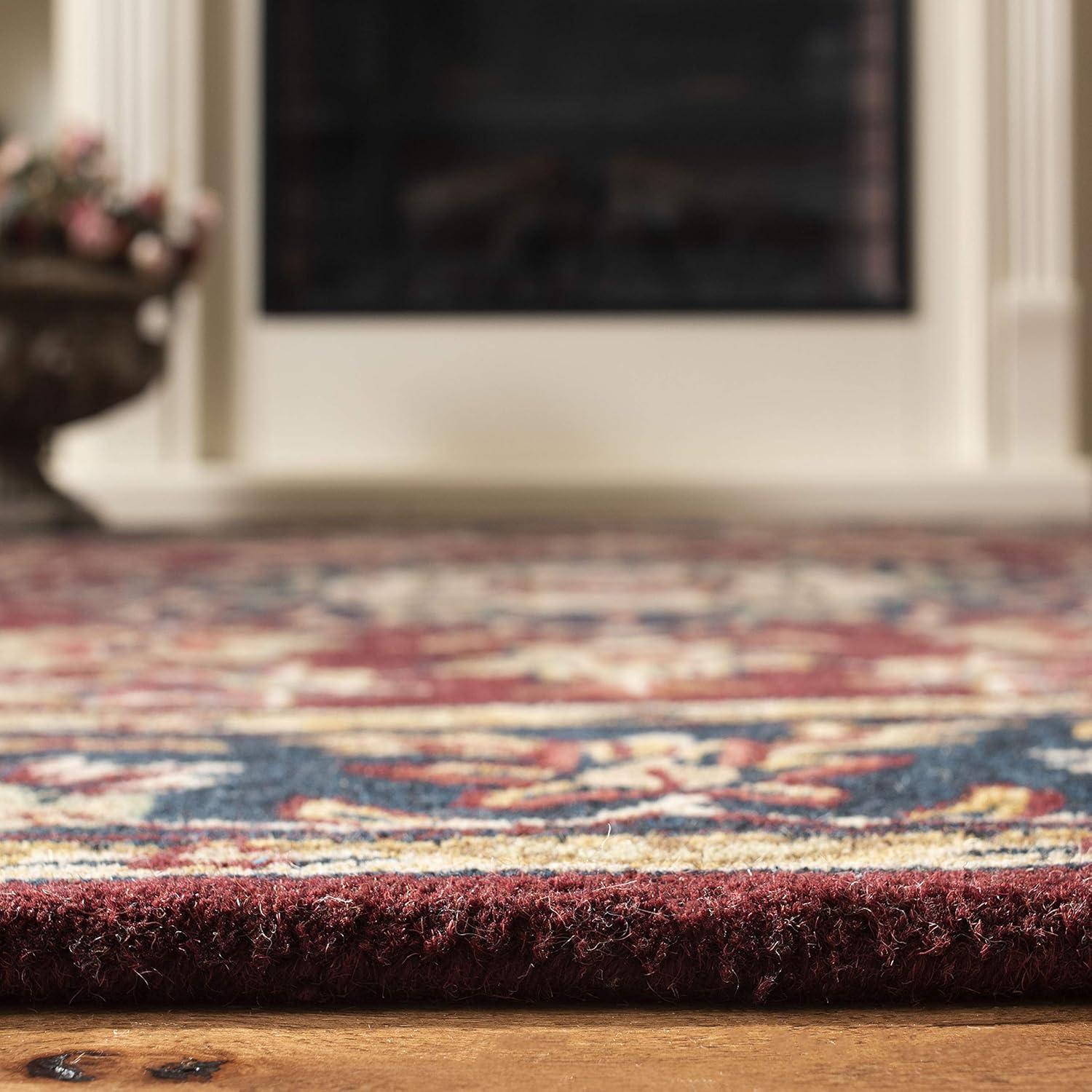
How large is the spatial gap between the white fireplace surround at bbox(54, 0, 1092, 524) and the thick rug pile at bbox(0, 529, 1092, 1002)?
64.1 inches

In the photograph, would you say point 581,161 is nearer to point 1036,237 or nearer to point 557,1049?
point 1036,237

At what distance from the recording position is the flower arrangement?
1.98m

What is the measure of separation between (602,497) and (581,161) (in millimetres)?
727

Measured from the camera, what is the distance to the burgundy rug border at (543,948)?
1.06 ft

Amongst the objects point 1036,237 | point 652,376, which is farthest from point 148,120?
point 1036,237

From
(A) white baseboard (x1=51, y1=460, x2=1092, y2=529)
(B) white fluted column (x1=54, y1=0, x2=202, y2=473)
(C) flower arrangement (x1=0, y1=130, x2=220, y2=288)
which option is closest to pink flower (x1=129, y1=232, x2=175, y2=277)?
(C) flower arrangement (x1=0, y1=130, x2=220, y2=288)

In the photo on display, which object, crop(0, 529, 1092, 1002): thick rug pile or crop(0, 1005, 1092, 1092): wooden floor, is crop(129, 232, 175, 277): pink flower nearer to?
crop(0, 529, 1092, 1002): thick rug pile

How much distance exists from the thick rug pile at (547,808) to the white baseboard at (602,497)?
1.57m

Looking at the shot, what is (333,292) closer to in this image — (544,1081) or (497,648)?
(497,648)

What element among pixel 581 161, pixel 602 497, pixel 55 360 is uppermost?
pixel 581 161

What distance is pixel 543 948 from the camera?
0.32 m

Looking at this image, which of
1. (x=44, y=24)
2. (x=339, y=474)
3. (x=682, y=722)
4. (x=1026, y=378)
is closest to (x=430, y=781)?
(x=682, y=722)

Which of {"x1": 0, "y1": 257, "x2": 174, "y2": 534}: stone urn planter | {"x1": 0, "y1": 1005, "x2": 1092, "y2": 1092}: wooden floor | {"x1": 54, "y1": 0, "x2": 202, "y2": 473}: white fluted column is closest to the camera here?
{"x1": 0, "y1": 1005, "x2": 1092, "y2": 1092}: wooden floor

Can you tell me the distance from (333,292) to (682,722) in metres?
2.27
